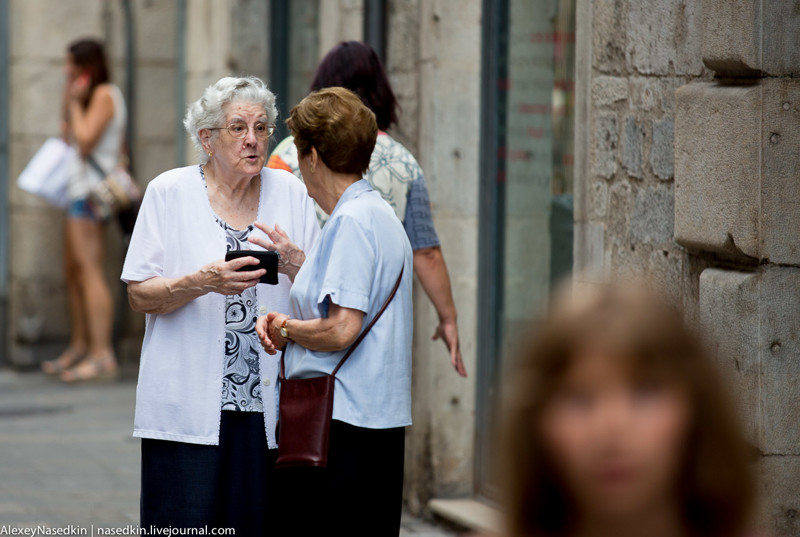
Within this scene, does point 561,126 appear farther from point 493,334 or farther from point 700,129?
point 700,129

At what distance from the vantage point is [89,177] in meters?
10.7

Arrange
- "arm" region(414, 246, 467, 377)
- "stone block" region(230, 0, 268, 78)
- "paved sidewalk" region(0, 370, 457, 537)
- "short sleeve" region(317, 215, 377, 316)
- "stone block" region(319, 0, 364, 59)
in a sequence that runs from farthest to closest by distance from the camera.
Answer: "stone block" region(230, 0, 268, 78) < "stone block" region(319, 0, 364, 59) < "paved sidewalk" region(0, 370, 457, 537) < "arm" region(414, 246, 467, 377) < "short sleeve" region(317, 215, 377, 316)

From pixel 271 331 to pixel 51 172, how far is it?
7.37 metres

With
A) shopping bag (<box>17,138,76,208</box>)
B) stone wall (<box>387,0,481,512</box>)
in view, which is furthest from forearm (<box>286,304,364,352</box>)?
shopping bag (<box>17,138,76,208</box>)

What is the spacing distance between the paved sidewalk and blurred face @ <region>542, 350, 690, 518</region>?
4.91 meters

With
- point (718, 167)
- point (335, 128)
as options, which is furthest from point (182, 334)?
point (718, 167)

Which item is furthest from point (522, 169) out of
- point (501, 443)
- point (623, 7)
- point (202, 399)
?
point (501, 443)

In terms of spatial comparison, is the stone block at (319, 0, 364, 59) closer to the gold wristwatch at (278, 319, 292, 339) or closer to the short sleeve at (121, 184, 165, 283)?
the short sleeve at (121, 184, 165, 283)

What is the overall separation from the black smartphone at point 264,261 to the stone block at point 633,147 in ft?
4.00

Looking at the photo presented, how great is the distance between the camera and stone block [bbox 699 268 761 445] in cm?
369

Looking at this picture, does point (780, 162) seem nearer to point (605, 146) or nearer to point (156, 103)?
point (605, 146)

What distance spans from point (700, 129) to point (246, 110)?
4.29 feet

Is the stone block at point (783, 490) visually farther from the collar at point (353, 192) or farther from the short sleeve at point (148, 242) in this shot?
the short sleeve at point (148, 242)

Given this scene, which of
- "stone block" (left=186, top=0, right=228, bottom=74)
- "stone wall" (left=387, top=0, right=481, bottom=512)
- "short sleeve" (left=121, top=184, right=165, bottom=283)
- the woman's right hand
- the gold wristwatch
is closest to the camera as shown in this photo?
the gold wristwatch
